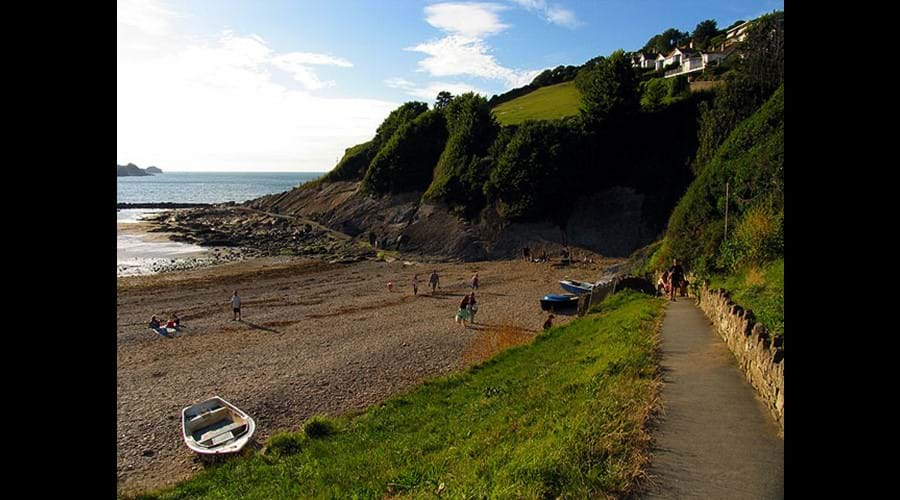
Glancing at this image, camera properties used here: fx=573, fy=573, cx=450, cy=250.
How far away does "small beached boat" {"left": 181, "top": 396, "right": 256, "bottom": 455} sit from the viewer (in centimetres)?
1369

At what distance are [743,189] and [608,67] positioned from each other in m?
32.5

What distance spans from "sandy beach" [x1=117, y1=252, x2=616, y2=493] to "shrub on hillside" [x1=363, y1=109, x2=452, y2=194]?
2416 centimetres

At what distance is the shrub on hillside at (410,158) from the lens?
221ft

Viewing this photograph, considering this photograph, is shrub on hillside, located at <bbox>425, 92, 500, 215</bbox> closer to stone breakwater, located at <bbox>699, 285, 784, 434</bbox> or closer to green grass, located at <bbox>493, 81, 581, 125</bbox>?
green grass, located at <bbox>493, 81, 581, 125</bbox>

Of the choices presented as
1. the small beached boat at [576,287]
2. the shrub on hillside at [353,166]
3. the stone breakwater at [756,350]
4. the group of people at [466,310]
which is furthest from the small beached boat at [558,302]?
the shrub on hillside at [353,166]

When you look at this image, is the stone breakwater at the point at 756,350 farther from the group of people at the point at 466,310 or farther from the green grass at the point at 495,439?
the group of people at the point at 466,310

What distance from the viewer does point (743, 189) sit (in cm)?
2566

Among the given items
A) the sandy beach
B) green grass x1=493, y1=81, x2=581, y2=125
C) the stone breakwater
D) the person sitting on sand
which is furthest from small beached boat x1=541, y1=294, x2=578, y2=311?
green grass x1=493, y1=81, x2=581, y2=125

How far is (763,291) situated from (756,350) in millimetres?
5403

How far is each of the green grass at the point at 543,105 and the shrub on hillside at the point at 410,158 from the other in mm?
8390

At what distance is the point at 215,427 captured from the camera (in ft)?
49.5

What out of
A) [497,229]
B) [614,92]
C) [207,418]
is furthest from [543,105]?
[207,418]

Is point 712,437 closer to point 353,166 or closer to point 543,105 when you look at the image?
point 543,105
